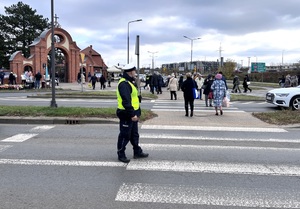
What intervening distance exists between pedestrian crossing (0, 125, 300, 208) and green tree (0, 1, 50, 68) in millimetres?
61310

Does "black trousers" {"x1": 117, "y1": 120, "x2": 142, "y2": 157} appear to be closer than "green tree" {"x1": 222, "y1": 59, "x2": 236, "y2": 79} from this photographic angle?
Yes

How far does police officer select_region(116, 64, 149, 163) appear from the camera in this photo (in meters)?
5.82

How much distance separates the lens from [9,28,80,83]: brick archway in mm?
38116

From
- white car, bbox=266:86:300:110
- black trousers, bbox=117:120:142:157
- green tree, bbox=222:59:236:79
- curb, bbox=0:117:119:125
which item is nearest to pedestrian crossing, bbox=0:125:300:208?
black trousers, bbox=117:120:142:157

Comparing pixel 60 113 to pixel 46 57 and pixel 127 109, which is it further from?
pixel 46 57

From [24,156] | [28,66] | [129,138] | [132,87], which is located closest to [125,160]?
[129,138]

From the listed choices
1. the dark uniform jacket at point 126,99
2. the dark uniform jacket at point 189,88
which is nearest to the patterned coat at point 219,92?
the dark uniform jacket at point 189,88

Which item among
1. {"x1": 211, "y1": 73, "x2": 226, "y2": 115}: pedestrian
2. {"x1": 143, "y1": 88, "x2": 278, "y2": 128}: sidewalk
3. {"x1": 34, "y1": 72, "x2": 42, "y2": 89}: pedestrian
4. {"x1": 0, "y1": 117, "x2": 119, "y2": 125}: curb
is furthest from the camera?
{"x1": 34, "y1": 72, "x2": 42, "y2": 89}: pedestrian

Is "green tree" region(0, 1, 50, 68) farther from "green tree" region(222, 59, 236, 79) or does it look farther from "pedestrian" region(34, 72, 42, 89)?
"green tree" region(222, 59, 236, 79)

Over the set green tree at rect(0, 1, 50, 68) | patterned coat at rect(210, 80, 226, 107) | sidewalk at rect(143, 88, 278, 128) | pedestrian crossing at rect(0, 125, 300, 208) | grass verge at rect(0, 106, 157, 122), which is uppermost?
green tree at rect(0, 1, 50, 68)

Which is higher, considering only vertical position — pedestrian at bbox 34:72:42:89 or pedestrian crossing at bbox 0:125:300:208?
pedestrian at bbox 34:72:42:89

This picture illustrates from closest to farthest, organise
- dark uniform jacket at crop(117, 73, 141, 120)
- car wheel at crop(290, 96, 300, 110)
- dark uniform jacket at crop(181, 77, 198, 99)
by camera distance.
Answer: dark uniform jacket at crop(117, 73, 141, 120)
dark uniform jacket at crop(181, 77, 198, 99)
car wheel at crop(290, 96, 300, 110)

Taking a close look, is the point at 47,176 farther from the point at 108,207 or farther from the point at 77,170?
the point at 108,207

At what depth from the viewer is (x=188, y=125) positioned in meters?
10.3
